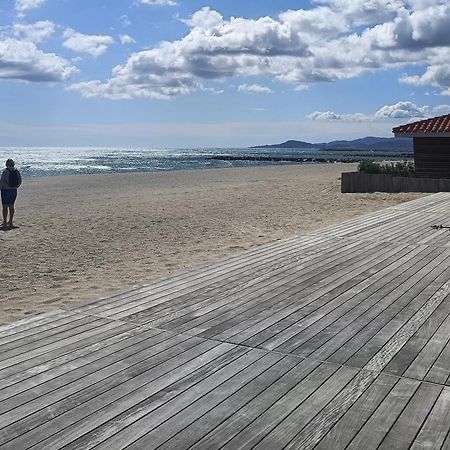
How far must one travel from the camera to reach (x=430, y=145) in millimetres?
17594

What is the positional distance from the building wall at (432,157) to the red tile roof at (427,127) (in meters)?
0.33

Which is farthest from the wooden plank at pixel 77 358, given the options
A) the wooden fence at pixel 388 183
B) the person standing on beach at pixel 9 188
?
the wooden fence at pixel 388 183

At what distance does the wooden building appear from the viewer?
17.2 metres

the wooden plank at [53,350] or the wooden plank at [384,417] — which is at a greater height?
the wooden plank at [53,350]

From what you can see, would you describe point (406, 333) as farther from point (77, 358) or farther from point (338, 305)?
point (77, 358)

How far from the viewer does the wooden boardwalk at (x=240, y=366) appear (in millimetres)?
2520

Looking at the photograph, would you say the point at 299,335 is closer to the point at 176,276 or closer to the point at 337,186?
the point at 176,276

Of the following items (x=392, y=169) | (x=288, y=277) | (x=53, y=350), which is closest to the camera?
(x=53, y=350)

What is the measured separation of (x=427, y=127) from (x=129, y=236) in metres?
10.9

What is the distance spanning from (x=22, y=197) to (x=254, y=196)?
9881 millimetres

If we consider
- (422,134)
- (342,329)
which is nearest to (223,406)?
(342,329)

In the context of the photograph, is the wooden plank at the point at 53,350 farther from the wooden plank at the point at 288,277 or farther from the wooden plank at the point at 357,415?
the wooden plank at the point at 357,415

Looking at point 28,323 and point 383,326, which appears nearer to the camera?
point 383,326

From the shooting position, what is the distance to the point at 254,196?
1989 centimetres
